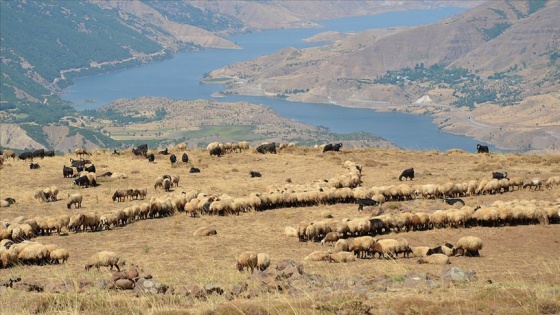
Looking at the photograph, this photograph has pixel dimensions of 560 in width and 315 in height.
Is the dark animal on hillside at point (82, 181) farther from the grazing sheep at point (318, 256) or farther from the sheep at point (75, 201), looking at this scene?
the grazing sheep at point (318, 256)

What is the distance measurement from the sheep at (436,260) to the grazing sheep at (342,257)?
1.97 meters

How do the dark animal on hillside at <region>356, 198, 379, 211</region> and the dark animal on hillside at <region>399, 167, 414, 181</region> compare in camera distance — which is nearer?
the dark animal on hillside at <region>356, 198, 379, 211</region>

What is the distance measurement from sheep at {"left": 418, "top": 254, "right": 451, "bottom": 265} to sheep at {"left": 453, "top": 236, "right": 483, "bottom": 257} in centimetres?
134

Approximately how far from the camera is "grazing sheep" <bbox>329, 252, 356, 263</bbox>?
21.6 meters

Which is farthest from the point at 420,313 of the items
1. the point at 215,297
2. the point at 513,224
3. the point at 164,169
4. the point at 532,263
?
the point at 164,169

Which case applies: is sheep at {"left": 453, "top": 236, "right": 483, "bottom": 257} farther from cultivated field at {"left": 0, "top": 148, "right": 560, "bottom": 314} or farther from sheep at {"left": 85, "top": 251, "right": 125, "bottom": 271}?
sheep at {"left": 85, "top": 251, "right": 125, "bottom": 271}

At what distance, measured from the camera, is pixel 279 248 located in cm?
2453

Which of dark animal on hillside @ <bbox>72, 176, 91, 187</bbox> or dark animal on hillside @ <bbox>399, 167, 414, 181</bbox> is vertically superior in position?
dark animal on hillside @ <bbox>72, 176, 91, 187</bbox>

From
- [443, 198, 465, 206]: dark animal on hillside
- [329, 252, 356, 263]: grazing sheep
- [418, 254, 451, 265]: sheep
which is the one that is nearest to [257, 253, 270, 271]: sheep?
[329, 252, 356, 263]: grazing sheep

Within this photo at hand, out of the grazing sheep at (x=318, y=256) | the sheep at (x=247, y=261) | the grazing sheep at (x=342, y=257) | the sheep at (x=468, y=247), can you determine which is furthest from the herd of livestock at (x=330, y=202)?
the sheep at (x=247, y=261)

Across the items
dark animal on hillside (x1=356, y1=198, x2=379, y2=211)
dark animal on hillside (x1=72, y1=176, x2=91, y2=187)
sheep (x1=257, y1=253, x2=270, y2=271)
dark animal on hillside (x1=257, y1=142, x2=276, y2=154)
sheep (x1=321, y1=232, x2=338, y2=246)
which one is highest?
dark animal on hillside (x1=257, y1=142, x2=276, y2=154)

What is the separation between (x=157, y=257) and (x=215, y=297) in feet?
24.0

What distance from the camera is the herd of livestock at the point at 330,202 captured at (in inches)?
1025

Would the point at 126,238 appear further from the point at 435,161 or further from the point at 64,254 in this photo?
the point at 435,161
